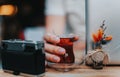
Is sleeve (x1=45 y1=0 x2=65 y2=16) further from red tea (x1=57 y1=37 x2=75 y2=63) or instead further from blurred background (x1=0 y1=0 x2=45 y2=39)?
red tea (x1=57 y1=37 x2=75 y2=63)

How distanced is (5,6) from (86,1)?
0.42 meters

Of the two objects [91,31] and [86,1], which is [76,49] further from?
[86,1]

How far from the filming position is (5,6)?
1.14m

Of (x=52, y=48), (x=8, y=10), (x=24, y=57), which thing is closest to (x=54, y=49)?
(x=52, y=48)

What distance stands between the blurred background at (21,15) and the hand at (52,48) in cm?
9

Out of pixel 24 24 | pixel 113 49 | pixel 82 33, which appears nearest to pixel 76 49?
pixel 82 33

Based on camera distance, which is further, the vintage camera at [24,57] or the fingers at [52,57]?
the fingers at [52,57]

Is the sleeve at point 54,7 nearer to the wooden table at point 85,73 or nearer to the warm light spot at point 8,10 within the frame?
the warm light spot at point 8,10

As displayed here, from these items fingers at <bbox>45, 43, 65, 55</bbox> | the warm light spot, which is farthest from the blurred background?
fingers at <bbox>45, 43, 65, 55</bbox>

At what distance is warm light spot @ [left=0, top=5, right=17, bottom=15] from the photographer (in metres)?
1.13

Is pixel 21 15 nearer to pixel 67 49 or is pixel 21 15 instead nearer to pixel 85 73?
pixel 67 49

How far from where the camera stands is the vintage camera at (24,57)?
0.94 m

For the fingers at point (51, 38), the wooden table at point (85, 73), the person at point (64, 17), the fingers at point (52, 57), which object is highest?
the person at point (64, 17)

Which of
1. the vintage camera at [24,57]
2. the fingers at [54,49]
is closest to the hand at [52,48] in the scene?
the fingers at [54,49]
